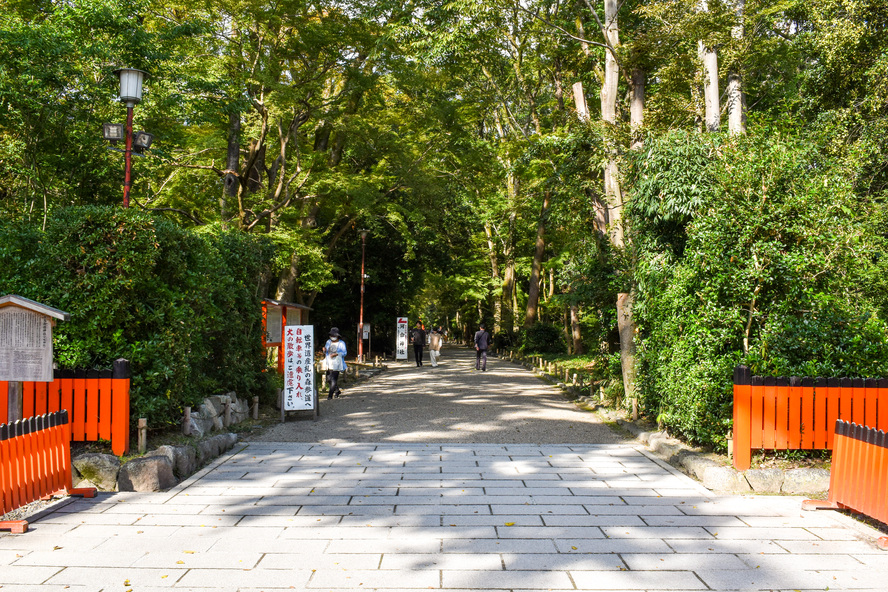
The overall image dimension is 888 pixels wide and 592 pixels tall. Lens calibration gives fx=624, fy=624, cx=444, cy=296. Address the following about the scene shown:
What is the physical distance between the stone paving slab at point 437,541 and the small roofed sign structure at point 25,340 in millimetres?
1382

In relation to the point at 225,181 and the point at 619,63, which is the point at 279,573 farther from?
the point at 225,181

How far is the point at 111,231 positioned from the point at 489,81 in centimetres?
1810

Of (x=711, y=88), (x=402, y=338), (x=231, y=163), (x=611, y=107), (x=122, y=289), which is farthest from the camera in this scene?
(x=402, y=338)

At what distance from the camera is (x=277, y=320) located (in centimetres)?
1428

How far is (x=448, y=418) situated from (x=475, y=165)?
568 inches

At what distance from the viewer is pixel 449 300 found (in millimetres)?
51531

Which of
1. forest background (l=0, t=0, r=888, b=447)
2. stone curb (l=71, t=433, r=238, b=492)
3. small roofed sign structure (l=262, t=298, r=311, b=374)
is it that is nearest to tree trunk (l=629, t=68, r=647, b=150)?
forest background (l=0, t=0, r=888, b=447)

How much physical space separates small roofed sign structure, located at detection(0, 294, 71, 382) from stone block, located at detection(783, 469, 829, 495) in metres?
7.78

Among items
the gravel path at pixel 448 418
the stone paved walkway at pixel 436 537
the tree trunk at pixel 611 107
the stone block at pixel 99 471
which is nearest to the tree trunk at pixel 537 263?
the gravel path at pixel 448 418

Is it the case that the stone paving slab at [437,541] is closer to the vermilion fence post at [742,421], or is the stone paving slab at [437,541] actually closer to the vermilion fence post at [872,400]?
the vermilion fence post at [742,421]

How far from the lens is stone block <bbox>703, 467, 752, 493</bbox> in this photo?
6750 mm

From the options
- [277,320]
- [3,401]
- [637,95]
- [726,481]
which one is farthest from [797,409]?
[277,320]

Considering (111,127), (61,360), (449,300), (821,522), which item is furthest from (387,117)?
(449,300)

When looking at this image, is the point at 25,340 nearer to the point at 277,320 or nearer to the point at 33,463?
the point at 33,463
